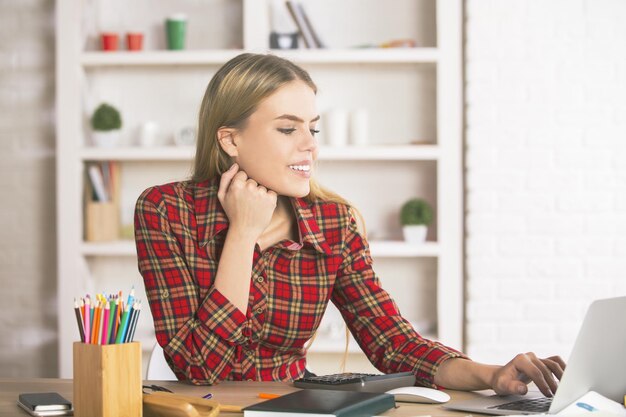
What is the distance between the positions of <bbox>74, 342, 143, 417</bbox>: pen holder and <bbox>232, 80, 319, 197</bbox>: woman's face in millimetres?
696

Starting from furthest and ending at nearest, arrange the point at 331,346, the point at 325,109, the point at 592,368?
the point at 325,109, the point at 331,346, the point at 592,368

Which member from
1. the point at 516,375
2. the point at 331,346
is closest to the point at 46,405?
the point at 516,375

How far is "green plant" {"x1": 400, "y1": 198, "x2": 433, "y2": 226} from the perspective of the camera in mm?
3496

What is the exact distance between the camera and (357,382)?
4.48 ft

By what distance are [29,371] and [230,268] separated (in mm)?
2528

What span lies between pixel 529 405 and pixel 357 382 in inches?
11.3

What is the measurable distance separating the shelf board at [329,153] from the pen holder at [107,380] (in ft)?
7.81

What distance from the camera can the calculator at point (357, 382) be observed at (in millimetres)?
1358

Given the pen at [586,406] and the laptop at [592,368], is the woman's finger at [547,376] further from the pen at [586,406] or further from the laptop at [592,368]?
the pen at [586,406]

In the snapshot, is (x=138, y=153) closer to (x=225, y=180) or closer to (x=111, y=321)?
(x=225, y=180)

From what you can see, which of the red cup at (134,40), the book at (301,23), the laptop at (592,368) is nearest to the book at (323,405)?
the laptop at (592,368)

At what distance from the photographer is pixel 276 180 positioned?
175 cm

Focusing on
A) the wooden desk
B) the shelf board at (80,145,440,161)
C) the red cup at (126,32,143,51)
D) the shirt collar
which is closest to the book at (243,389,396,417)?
the wooden desk

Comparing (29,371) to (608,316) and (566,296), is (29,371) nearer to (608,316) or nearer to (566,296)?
(566,296)
